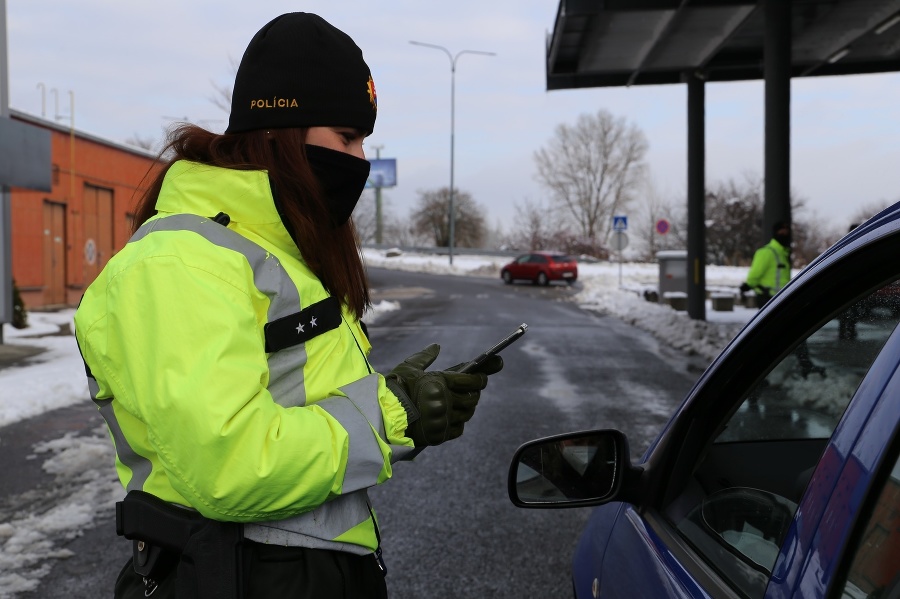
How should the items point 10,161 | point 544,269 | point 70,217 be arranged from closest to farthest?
point 10,161, point 70,217, point 544,269

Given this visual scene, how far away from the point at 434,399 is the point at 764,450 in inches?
35.1

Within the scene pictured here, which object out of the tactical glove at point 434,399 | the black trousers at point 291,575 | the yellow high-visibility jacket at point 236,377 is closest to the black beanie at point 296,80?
the yellow high-visibility jacket at point 236,377

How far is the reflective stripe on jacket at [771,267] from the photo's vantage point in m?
11.5

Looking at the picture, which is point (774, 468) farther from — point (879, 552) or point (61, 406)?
point (61, 406)

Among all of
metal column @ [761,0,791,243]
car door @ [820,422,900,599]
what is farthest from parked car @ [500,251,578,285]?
car door @ [820,422,900,599]

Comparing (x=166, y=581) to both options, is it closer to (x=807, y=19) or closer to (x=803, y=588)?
(x=803, y=588)

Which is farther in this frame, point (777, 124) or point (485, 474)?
point (777, 124)

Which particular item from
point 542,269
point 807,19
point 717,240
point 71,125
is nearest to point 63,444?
point 807,19

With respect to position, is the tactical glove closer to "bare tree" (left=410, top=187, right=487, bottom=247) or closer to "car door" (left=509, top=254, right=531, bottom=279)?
"car door" (left=509, top=254, right=531, bottom=279)

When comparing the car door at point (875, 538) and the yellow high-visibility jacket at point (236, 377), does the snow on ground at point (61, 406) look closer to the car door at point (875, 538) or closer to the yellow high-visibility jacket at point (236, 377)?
the yellow high-visibility jacket at point (236, 377)

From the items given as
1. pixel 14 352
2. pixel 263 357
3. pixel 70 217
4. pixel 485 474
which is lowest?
pixel 485 474

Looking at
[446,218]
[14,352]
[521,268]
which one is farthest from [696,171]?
[446,218]

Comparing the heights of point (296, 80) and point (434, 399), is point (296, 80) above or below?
above

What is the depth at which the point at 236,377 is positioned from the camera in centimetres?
134
